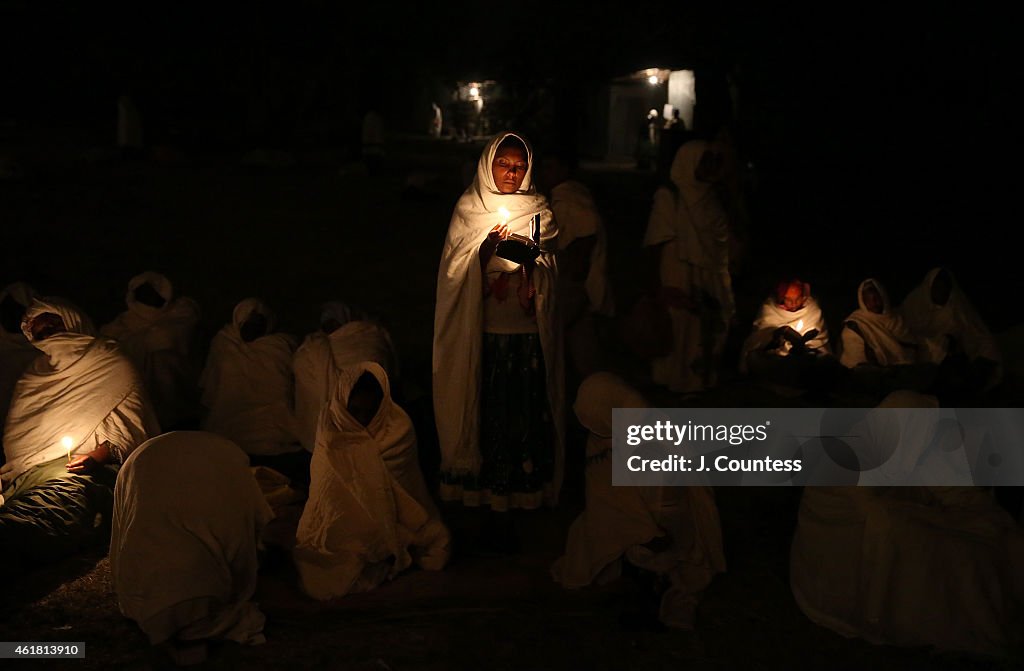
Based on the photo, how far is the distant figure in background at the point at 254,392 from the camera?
20.9ft

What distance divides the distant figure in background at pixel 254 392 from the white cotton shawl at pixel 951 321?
185 inches

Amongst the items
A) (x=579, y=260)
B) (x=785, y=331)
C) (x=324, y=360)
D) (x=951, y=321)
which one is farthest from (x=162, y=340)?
(x=951, y=321)

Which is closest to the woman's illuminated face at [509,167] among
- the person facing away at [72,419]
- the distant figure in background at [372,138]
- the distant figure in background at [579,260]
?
the distant figure in background at [579,260]

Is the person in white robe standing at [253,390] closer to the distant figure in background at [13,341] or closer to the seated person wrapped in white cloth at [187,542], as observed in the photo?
the distant figure in background at [13,341]

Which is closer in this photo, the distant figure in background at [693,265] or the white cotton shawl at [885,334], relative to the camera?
the distant figure in background at [693,265]

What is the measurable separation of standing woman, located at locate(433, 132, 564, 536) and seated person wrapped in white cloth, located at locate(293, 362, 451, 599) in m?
0.28

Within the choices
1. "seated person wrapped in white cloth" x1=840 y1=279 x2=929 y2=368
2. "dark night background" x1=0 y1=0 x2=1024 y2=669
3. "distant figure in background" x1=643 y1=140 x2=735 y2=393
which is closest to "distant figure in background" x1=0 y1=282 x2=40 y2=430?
"dark night background" x1=0 y1=0 x2=1024 y2=669

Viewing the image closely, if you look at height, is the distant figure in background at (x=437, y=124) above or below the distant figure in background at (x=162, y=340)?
above

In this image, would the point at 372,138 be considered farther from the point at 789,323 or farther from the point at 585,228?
the point at 585,228

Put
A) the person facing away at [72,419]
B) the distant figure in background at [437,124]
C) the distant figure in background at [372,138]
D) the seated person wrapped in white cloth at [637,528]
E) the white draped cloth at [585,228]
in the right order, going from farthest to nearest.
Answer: the distant figure in background at [437,124] < the distant figure in background at [372,138] < the white draped cloth at [585,228] < the person facing away at [72,419] < the seated person wrapped in white cloth at [637,528]

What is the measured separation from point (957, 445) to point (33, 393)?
4691mm

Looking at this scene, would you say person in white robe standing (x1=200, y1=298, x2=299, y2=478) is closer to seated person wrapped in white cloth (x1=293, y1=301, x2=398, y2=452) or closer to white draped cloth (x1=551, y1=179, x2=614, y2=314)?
seated person wrapped in white cloth (x1=293, y1=301, x2=398, y2=452)

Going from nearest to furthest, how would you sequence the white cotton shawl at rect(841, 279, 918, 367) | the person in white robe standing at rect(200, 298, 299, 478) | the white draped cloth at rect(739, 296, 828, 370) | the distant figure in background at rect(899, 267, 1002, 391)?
the person in white robe standing at rect(200, 298, 299, 478)
the distant figure in background at rect(899, 267, 1002, 391)
the white cotton shawl at rect(841, 279, 918, 367)
the white draped cloth at rect(739, 296, 828, 370)

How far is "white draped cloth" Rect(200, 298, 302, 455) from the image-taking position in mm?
6418
